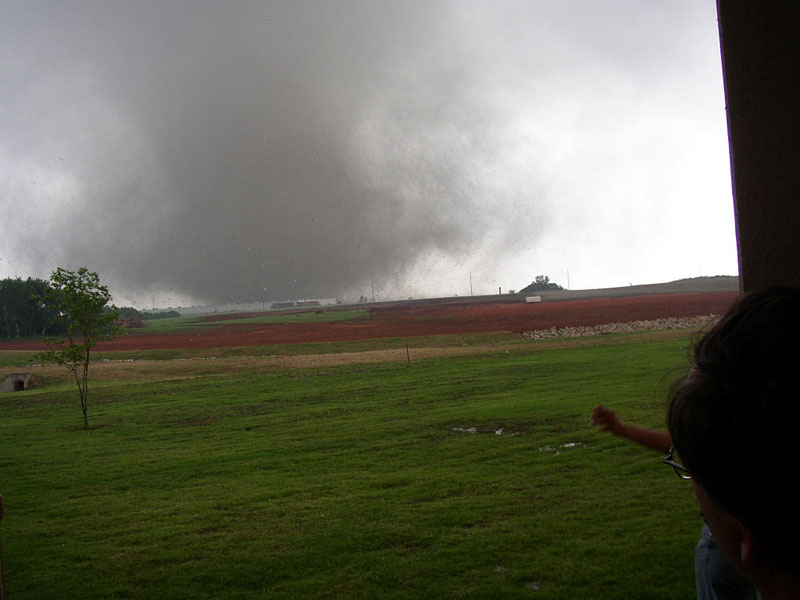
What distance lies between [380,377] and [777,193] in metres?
20.8

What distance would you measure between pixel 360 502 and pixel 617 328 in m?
34.4

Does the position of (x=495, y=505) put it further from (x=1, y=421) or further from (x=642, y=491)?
(x=1, y=421)

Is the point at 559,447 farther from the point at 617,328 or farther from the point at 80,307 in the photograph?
the point at 617,328

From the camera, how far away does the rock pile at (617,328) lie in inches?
1502

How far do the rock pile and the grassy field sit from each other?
73.2 feet

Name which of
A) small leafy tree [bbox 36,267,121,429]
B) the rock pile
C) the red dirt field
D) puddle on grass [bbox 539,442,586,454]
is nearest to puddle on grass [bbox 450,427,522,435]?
puddle on grass [bbox 539,442,586,454]

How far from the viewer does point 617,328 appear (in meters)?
38.9

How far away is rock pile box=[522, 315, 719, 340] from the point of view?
38156 millimetres

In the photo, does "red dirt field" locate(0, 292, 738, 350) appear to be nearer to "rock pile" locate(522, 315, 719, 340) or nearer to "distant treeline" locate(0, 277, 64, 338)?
"rock pile" locate(522, 315, 719, 340)

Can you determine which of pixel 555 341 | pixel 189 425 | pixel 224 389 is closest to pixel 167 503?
pixel 189 425

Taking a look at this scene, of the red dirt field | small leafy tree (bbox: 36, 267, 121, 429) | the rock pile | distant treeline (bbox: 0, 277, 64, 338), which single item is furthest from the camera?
distant treeline (bbox: 0, 277, 64, 338)

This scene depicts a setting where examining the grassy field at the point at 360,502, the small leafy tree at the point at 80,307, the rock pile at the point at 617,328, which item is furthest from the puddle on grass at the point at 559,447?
the rock pile at the point at 617,328

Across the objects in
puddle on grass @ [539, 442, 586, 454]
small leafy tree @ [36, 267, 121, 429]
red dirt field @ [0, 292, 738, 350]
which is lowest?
Result: puddle on grass @ [539, 442, 586, 454]

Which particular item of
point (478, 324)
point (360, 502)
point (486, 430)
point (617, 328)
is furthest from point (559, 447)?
point (478, 324)
